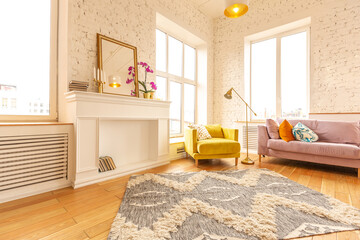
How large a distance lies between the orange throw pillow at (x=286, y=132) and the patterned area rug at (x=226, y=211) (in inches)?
44.5

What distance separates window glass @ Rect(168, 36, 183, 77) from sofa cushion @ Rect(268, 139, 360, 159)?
2.71m

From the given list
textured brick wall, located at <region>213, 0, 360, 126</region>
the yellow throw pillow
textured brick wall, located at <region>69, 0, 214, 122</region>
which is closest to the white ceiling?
textured brick wall, located at <region>69, 0, 214, 122</region>

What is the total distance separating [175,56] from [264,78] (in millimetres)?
2392

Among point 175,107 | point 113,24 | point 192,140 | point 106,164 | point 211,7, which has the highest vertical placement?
point 211,7

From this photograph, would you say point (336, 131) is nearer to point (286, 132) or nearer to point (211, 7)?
point (286, 132)

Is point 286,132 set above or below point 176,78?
below

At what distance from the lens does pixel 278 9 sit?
13.4ft

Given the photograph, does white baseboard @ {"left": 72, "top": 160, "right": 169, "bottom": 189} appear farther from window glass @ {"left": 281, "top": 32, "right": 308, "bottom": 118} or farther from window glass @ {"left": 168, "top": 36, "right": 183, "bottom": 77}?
window glass @ {"left": 281, "top": 32, "right": 308, "bottom": 118}

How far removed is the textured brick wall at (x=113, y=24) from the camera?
2.37 metres

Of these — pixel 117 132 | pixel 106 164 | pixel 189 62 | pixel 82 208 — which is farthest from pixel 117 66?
pixel 189 62

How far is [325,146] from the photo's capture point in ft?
8.86

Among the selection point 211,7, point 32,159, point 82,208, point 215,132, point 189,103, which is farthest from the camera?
point 189,103

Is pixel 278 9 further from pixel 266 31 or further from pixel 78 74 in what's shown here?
pixel 78 74

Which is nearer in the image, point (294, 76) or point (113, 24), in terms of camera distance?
point (113, 24)
